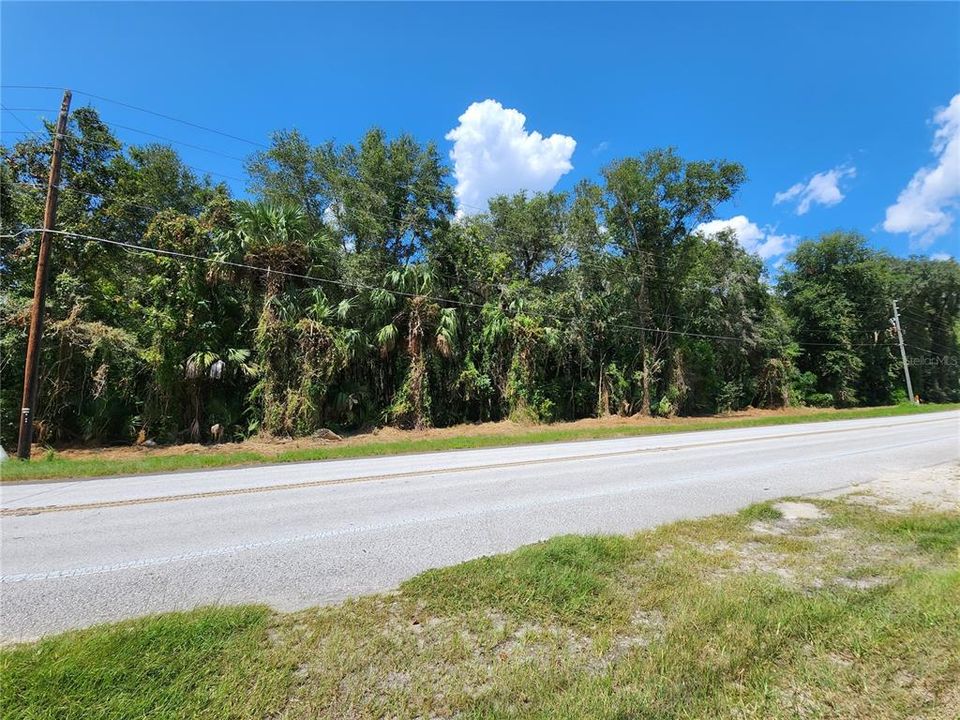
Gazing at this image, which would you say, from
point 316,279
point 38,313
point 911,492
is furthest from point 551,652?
point 316,279

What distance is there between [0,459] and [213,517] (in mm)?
10332

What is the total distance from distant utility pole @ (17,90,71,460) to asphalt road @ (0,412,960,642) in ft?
14.7

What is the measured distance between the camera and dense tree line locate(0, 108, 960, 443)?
53.0ft

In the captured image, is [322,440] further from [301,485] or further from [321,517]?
[321,517]

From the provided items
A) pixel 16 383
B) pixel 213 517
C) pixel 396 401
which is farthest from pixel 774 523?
pixel 16 383

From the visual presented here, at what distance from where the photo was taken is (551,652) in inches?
105

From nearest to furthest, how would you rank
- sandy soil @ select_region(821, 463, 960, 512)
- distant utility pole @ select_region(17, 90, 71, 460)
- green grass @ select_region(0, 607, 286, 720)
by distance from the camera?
1. green grass @ select_region(0, 607, 286, 720)
2. sandy soil @ select_region(821, 463, 960, 512)
3. distant utility pole @ select_region(17, 90, 71, 460)

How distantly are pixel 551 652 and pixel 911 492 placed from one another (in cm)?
711

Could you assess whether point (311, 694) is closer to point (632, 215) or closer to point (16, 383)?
point (16, 383)

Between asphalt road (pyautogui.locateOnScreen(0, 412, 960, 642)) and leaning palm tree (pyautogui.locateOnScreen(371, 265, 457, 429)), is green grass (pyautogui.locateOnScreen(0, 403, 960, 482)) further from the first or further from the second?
leaning palm tree (pyautogui.locateOnScreen(371, 265, 457, 429))

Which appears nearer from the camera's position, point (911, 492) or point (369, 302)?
point (911, 492)

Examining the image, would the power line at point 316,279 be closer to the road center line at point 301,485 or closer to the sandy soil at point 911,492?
the road center line at point 301,485

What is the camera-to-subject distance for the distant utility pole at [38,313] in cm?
1203

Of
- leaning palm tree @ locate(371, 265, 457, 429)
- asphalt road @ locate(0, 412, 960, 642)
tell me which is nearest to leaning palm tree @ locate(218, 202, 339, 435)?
leaning palm tree @ locate(371, 265, 457, 429)
